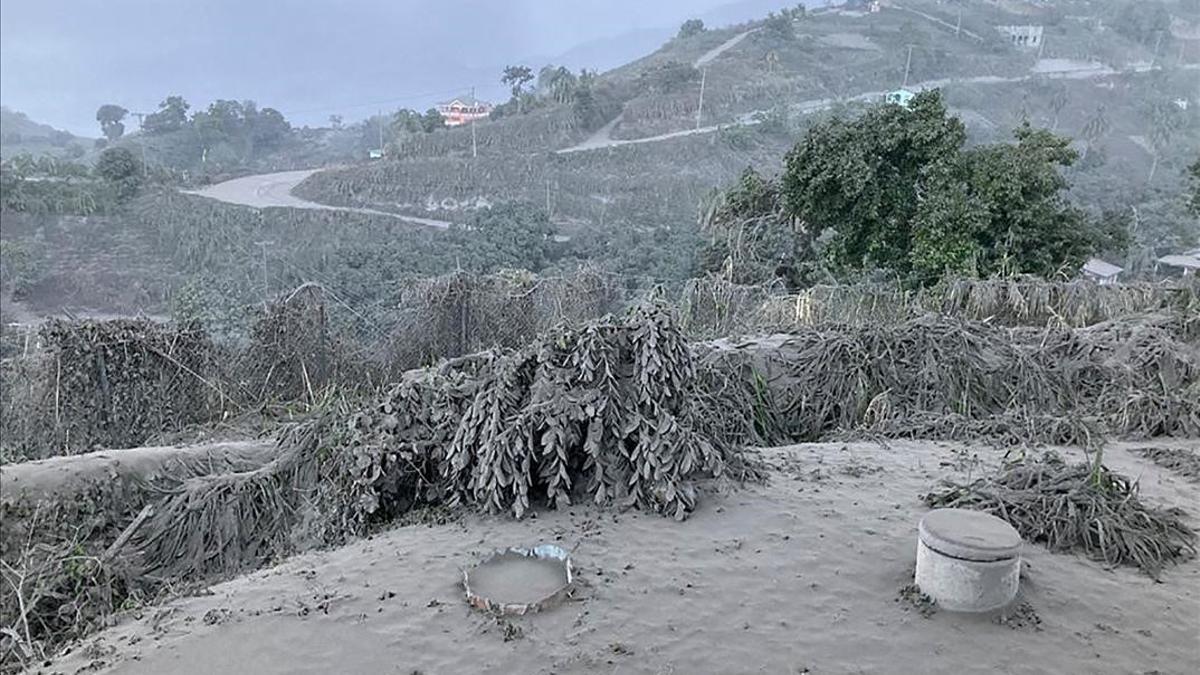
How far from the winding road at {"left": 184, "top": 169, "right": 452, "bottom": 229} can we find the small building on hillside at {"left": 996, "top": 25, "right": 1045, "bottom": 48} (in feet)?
164

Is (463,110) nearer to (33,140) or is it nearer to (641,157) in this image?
(641,157)

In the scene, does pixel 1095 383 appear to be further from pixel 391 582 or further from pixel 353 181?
pixel 353 181

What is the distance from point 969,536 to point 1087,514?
1261 millimetres

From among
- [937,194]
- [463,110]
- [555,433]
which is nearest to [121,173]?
[463,110]

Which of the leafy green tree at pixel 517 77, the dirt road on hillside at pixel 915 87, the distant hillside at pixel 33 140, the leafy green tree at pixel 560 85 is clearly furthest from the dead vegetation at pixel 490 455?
the distant hillside at pixel 33 140

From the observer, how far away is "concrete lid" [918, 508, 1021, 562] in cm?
430

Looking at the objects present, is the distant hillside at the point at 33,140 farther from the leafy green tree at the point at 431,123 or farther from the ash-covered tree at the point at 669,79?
the ash-covered tree at the point at 669,79

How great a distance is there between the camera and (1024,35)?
6438 centimetres

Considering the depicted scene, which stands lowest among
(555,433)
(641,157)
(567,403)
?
(555,433)

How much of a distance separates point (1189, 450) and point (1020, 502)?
8.23ft

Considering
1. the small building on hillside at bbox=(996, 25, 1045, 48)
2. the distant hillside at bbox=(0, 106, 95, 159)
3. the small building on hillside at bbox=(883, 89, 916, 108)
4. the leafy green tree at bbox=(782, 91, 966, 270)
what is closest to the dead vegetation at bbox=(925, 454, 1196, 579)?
the leafy green tree at bbox=(782, 91, 966, 270)

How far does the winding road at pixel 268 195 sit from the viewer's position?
34.2m

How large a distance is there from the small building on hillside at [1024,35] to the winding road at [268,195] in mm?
50014

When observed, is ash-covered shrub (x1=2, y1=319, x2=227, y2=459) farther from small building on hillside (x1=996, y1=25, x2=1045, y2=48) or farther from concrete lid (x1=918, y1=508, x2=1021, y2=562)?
small building on hillside (x1=996, y1=25, x2=1045, y2=48)
